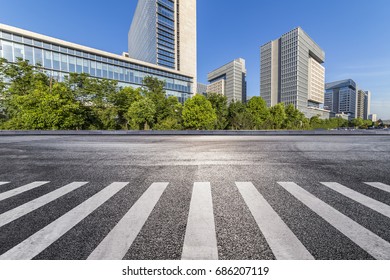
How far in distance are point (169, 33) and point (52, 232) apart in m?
93.8

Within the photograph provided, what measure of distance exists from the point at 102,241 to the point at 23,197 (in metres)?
2.85

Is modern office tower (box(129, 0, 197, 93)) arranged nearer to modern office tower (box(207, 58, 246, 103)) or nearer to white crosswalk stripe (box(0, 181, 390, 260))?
white crosswalk stripe (box(0, 181, 390, 260))

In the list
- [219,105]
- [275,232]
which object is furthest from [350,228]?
[219,105]

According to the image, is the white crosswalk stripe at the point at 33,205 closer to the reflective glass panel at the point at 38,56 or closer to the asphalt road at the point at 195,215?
the asphalt road at the point at 195,215

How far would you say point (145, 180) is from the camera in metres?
4.95

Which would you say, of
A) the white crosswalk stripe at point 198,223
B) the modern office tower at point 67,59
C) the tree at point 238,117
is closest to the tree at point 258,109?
the tree at point 238,117

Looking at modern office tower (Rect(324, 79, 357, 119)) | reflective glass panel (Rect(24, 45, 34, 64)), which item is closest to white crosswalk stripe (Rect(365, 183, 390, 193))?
reflective glass panel (Rect(24, 45, 34, 64))

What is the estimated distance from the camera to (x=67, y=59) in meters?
44.8

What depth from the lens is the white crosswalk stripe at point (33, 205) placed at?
2920 mm

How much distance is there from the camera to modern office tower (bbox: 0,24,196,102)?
123 ft

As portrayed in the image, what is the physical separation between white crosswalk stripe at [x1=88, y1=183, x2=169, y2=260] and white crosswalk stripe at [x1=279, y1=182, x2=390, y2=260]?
2.95 metres
